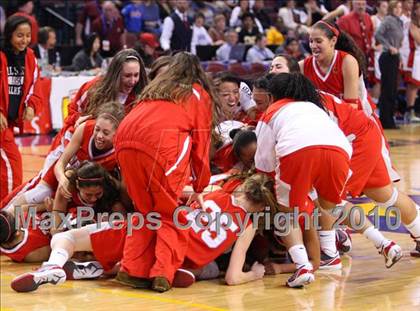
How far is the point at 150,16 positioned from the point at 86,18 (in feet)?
4.07

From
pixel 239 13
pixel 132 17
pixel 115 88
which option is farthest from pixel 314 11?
pixel 115 88

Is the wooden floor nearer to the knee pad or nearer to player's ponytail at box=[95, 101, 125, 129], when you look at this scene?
the knee pad

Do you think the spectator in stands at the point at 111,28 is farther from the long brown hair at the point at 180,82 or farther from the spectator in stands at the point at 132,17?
the long brown hair at the point at 180,82

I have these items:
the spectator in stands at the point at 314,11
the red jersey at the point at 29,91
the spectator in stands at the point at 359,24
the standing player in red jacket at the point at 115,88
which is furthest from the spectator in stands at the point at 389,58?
the standing player in red jacket at the point at 115,88

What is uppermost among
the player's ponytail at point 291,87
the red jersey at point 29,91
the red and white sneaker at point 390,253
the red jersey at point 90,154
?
the player's ponytail at point 291,87

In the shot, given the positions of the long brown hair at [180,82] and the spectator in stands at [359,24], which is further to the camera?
the spectator in stands at [359,24]

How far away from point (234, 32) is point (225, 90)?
35.8 ft

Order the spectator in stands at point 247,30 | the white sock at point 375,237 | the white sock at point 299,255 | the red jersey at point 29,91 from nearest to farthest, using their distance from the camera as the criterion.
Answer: the white sock at point 299,255 → the white sock at point 375,237 → the red jersey at point 29,91 → the spectator in stands at point 247,30

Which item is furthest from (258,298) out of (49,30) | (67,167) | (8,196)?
(49,30)

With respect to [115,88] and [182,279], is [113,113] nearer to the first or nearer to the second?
[115,88]

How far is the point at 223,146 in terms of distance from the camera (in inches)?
293

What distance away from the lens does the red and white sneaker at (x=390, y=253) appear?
667 cm

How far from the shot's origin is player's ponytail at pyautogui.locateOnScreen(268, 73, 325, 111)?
259 inches

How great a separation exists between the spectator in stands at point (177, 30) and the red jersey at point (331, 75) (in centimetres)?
989
